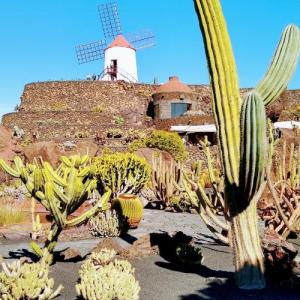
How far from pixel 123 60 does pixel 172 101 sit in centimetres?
824

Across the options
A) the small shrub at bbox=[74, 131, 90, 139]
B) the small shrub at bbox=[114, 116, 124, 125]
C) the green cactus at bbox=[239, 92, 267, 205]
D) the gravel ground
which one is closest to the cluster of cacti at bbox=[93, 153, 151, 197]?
the gravel ground

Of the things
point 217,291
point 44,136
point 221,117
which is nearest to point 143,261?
point 217,291

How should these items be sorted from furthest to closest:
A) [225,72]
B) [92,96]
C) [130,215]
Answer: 1. [92,96]
2. [130,215]
3. [225,72]

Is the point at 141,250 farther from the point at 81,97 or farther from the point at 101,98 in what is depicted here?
the point at 81,97

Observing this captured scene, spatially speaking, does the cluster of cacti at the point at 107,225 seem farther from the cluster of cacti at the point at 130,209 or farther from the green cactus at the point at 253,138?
the green cactus at the point at 253,138

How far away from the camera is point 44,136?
28.8 m

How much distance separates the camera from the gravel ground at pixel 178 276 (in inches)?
185

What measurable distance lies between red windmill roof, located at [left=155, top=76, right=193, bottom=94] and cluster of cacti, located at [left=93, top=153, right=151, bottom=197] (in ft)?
70.9

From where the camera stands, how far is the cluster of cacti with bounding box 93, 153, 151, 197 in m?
11.6

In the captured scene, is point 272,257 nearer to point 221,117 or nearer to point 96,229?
point 221,117

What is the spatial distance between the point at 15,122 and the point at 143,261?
2650 centimetres

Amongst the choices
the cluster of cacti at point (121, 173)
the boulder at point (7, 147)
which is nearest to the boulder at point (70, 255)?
the cluster of cacti at point (121, 173)

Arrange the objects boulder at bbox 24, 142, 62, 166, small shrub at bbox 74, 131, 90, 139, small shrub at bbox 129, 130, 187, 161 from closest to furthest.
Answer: boulder at bbox 24, 142, 62, 166 < small shrub at bbox 129, 130, 187, 161 < small shrub at bbox 74, 131, 90, 139

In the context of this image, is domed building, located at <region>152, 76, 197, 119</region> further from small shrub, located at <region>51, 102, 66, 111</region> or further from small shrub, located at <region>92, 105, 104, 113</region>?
small shrub, located at <region>51, 102, 66, 111</region>
